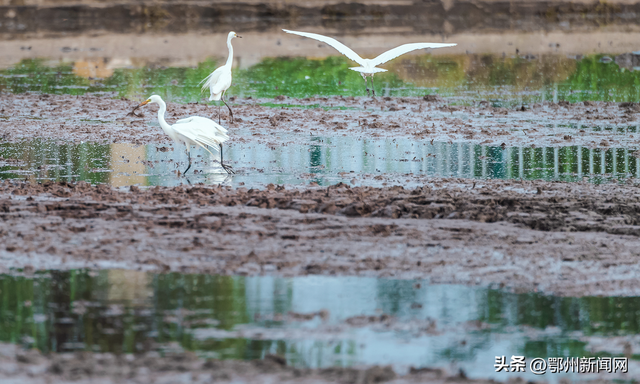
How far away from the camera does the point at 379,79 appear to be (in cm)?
2398

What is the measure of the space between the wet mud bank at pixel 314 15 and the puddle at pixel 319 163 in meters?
28.4

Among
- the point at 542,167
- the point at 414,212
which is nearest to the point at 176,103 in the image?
the point at 542,167

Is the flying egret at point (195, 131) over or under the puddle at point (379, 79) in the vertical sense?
under

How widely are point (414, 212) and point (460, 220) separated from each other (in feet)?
1.72

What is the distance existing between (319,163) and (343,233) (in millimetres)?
4232

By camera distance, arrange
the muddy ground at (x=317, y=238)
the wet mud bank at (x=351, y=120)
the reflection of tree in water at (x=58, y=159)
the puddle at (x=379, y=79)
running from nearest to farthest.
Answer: the muddy ground at (x=317, y=238) → the reflection of tree in water at (x=58, y=159) → the wet mud bank at (x=351, y=120) → the puddle at (x=379, y=79)

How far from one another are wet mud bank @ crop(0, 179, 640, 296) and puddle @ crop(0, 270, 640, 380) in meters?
0.25

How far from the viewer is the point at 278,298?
677 centimetres

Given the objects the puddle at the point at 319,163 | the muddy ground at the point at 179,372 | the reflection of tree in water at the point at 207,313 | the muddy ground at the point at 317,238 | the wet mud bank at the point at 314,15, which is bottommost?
the muddy ground at the point at 179,372

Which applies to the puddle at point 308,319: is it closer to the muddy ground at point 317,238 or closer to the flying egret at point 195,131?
the muddy ground at point 317,238

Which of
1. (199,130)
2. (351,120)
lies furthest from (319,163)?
(351,120)

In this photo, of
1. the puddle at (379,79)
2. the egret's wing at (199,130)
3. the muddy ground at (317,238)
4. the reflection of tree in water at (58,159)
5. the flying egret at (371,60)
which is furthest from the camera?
the puddle at (379,79)

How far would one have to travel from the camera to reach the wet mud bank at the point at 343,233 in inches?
289

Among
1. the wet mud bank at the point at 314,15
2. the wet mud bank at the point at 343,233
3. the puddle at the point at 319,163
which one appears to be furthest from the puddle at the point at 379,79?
the wet mud bank at the point at 314,15
